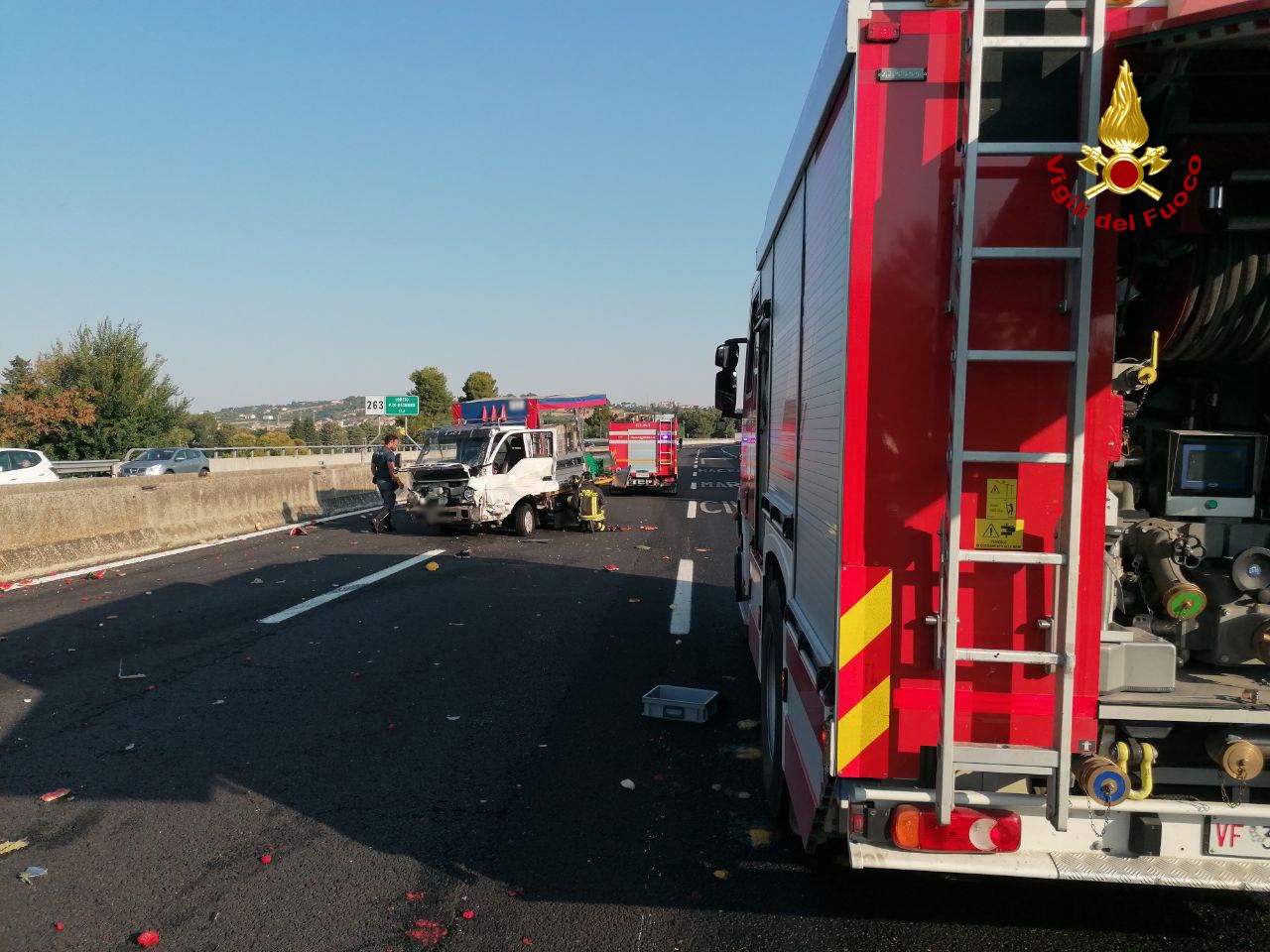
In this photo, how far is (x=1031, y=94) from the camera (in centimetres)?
263

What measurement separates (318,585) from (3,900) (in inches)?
307

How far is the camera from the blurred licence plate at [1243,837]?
2.83 metres

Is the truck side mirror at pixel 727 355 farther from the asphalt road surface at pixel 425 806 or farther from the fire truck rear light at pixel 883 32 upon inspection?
the fire truck rear light at pixel 883 32

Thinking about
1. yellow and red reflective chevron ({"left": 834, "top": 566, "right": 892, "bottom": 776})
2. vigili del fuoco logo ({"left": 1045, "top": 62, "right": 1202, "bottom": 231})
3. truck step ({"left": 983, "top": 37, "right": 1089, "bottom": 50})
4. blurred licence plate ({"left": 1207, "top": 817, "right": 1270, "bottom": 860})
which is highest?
truck step ({"left": 983, "top": 37, "right": 1089, "bottom": 50})

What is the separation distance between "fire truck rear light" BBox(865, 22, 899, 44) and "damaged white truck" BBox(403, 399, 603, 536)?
1488 centimetres

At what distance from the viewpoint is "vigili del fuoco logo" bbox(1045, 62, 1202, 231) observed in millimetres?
2428

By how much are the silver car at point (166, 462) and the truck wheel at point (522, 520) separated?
17836 mm

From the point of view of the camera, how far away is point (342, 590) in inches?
439

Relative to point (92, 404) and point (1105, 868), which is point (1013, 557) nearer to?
point (1105, 868)

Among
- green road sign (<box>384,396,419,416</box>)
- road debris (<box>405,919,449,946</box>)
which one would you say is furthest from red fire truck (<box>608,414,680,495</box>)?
road debris (<box>405,919,449,946</box>)

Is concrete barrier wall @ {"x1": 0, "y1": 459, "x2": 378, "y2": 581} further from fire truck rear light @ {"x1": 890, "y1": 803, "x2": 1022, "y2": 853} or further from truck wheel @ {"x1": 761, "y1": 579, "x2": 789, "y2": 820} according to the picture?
fire truck rear light @ {"x1": 890, "y1": 803, "x2": 1022, "y2": 853}

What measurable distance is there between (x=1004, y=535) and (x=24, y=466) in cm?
2346

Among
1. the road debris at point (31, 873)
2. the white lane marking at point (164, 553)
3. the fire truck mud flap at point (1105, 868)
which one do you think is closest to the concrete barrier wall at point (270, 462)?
the white lane marking at point (164, 553)

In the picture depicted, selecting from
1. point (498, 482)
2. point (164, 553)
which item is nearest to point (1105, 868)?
point (164, 553)
